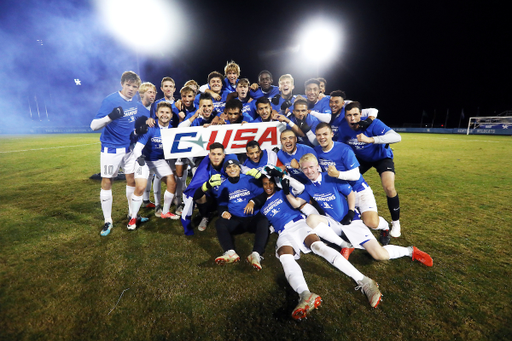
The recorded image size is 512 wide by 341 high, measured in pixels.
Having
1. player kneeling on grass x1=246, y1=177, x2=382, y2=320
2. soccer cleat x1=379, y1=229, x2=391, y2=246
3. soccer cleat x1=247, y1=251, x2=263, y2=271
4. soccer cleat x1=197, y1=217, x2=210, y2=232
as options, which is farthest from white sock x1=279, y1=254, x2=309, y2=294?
soccer cleat x1=197, y1=217, x2=210, y2=232

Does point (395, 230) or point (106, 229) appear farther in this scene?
point (106, 229)

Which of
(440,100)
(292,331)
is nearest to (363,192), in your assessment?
(292,331)

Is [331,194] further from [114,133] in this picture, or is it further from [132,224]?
[114,133]

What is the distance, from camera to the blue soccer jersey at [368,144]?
3818 mm

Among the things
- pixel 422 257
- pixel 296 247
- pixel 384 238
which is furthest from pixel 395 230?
pixel 296 247

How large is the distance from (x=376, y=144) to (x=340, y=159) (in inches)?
38.3

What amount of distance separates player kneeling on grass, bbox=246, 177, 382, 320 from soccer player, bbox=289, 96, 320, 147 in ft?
3.95

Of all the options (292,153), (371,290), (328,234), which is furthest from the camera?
(292,153)

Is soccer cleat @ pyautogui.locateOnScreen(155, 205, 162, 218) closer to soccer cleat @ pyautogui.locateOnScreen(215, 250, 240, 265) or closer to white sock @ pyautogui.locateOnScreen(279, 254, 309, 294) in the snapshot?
soccer cleat @ pyautogui.locateOnScreen(215, 250, 240, 265)

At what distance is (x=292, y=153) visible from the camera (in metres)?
3.68

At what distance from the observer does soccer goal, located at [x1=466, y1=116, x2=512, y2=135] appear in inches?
1097

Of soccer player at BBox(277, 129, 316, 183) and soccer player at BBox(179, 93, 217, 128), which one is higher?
soccer player at BBox(179, 93, 217, 128)

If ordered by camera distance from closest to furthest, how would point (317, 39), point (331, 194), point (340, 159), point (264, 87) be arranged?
point (331, 194), point (340, 159), point (264, 87), point (317, 39)

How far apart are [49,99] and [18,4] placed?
1358 cm
